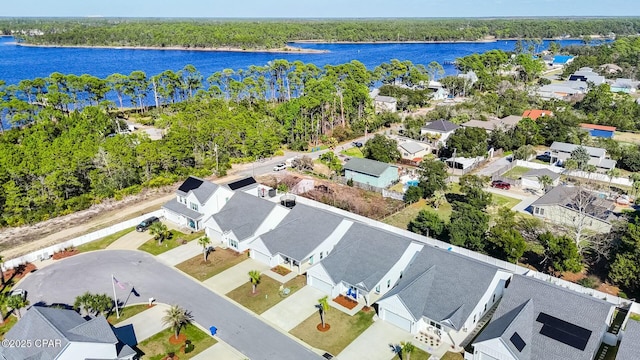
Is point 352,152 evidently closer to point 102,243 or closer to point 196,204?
point 196,204

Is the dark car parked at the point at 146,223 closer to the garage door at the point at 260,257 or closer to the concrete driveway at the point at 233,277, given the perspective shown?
the concrete driveway at the point at 233,277

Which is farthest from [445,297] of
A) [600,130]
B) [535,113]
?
[535,113]

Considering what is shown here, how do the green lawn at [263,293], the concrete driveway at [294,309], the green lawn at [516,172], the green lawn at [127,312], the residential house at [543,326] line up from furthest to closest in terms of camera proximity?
the green lawn at [516,172], the green lawn at [263,293], the green lawn at [127,312], the concrete driveway at [294,309], the residential house at [543,326]

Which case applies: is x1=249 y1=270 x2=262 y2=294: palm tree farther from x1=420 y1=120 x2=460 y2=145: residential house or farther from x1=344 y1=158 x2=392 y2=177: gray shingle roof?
x1=420 y1=120 x2=460 y2=145: residential house

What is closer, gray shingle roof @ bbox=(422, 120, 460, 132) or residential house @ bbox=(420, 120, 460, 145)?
residential house @ bbox=(420, 120, 460, 145)

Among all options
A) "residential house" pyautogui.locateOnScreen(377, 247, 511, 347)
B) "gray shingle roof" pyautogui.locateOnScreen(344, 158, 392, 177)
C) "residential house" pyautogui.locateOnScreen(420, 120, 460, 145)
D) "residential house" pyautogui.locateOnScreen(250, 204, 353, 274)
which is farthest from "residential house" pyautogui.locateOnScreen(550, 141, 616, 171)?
"residential house" pyautogui.locateOnScreen(250, 204, 353, 274)

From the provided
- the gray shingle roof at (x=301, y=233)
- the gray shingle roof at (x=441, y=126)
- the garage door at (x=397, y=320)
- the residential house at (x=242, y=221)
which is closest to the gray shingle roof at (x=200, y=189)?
the residential house at (x=242, y=221)

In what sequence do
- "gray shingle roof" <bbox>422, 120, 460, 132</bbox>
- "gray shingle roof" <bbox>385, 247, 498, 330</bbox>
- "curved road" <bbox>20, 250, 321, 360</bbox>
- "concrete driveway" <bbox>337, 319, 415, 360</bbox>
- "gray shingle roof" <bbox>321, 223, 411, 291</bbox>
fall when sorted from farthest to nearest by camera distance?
"gray shingle roof" <bbox>422, 120, 460, 132</bbox> < "gray shingle roof" <bbox>321, 223, 411, 291</bbox> < "gray shingle roof" <bbox>385, 247, 498, 330</bbox> < "curved road" <bbox>20, 250, 321, 360</bbox> < "concrete driveway" <bbox>337, 319, 415, 360</bbox>
